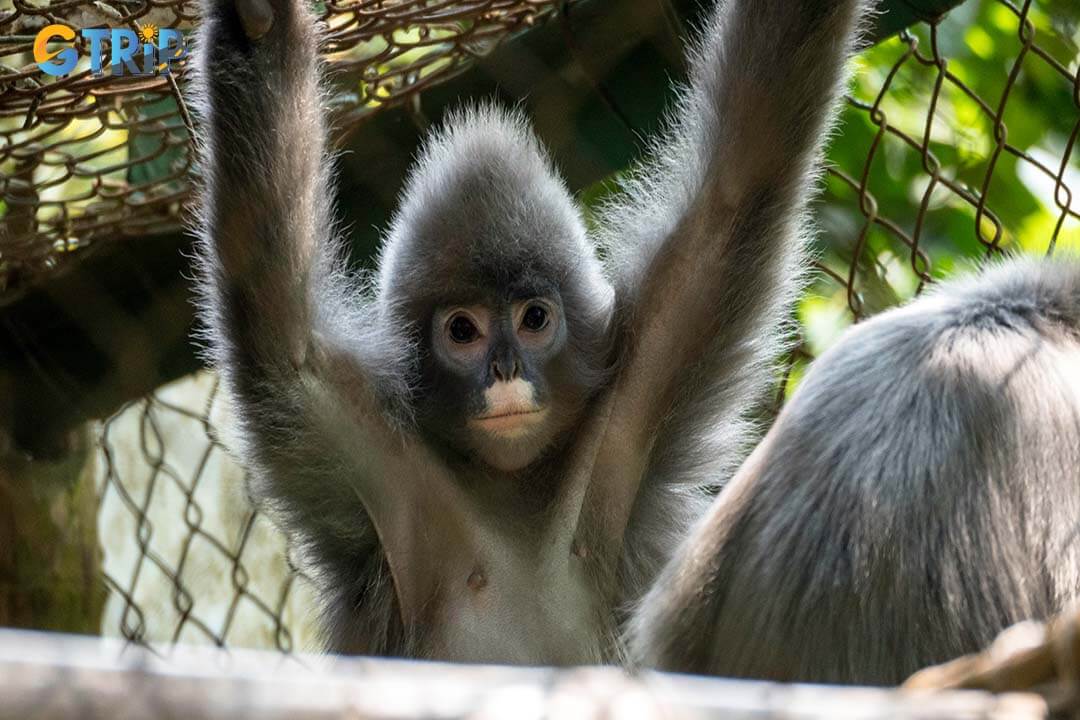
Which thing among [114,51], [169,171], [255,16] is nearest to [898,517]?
[255,16]

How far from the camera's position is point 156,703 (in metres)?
0.86

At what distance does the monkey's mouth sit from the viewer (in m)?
2.80

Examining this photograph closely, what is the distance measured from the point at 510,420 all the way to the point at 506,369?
102 mm

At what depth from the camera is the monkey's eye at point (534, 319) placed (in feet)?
9.60

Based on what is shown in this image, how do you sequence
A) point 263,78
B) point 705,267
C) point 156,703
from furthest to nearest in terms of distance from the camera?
point 705,267
point 263,78
point 156,703

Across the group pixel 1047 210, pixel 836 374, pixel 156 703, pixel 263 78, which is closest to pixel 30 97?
pixel 263 78

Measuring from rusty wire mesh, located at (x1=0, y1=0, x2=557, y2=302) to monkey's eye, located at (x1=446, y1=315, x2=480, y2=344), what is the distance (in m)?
0.64

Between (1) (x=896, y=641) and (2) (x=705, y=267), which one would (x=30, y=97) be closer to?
(2) (x=705, y=267)

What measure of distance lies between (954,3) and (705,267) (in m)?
0.79

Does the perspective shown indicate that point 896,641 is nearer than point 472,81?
Yes

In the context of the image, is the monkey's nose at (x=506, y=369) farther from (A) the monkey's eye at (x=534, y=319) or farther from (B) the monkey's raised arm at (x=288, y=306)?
(B) the monkey's raised arm at (x=288, y=306)

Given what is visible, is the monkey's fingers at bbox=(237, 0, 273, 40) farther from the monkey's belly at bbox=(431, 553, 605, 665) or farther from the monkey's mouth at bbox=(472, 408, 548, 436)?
the monkey's belly at bbox=(431, 553, 605, 665)

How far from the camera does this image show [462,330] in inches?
115

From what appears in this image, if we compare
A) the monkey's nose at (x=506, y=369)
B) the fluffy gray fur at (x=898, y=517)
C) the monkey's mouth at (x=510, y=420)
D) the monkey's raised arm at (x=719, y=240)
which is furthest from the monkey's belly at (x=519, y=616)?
the fluffy gray fur at (x=898, y=517)
